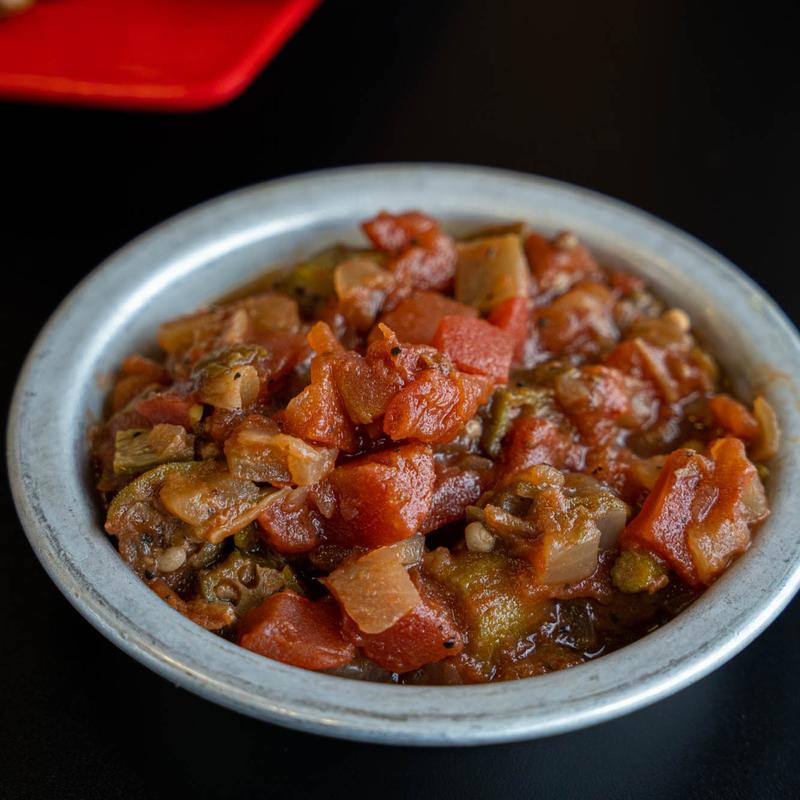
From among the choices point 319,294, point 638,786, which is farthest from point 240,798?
point 319,294

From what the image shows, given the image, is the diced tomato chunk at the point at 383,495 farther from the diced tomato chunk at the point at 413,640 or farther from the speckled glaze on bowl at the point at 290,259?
the speckled glaze on bowl at the point at 290,259

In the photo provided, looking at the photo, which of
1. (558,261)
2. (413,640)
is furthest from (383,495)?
(558,261)

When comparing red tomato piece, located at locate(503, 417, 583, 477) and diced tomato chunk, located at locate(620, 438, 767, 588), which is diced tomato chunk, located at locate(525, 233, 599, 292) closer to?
red tomato piece, located at locate(503, 417, 583, 477)

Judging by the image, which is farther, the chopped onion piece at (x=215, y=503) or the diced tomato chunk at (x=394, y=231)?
the diced tomato chunk at (x=394, y=231)

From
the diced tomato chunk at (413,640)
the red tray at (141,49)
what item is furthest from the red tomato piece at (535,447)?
the red tray at (141,49)

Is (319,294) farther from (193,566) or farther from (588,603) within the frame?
(588,603)
